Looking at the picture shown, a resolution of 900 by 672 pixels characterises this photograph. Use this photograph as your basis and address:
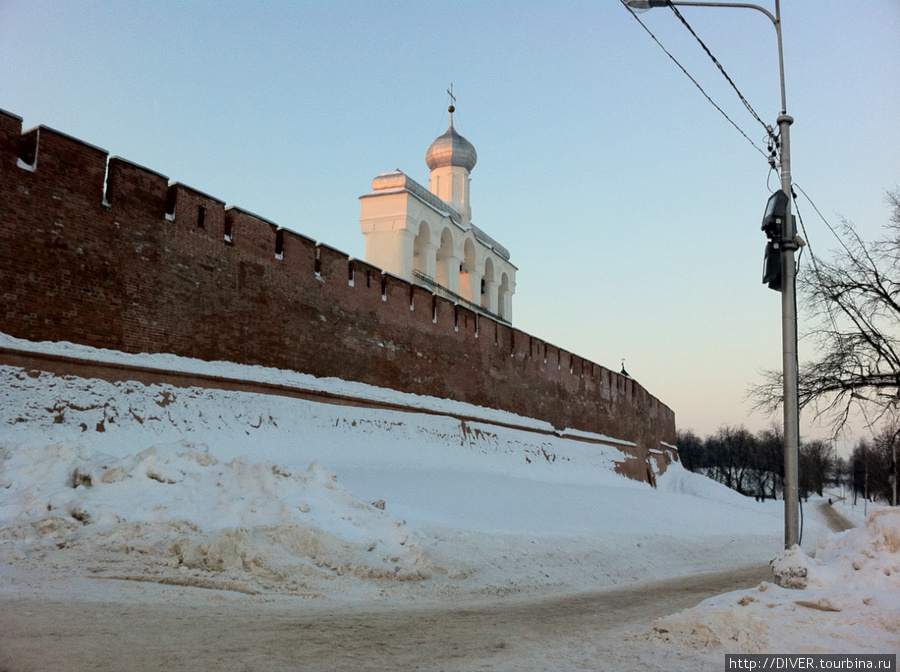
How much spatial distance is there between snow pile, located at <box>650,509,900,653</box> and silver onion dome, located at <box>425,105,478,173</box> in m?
26.1

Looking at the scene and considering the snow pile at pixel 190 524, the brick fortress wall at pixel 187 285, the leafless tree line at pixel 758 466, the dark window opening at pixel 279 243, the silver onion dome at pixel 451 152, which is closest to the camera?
the snow pile at pixel 190 524

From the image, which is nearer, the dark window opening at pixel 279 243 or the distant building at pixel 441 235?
the dark window opening at pixel 279 243

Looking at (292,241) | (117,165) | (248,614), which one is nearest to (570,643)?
(248,614)

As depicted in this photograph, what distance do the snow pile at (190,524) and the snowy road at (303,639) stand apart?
654 millimetres

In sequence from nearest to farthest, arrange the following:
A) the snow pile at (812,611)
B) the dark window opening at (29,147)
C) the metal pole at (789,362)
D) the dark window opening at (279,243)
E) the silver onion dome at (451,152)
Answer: the snow pile at (812,611) → the metal pole at (789,362) → the dark window opening at (29,147) → the dark window opening at (279,243) → the silver onion dome at (451,152)

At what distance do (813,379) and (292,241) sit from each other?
9276 millimetres

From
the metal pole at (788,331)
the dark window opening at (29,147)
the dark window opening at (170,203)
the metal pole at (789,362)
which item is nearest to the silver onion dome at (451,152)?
the dark window opening at (170,203)

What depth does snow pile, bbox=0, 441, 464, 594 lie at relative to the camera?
6.20m

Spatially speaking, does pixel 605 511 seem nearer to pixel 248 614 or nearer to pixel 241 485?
pixel 241 485

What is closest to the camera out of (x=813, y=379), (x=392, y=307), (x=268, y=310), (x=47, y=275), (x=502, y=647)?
(x=502, y=647)

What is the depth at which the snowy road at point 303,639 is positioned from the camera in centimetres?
401

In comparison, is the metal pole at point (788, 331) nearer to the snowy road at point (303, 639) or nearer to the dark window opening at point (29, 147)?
the snowy road at point (303, 639)

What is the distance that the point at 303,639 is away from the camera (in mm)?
4648

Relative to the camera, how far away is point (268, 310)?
499 inches
